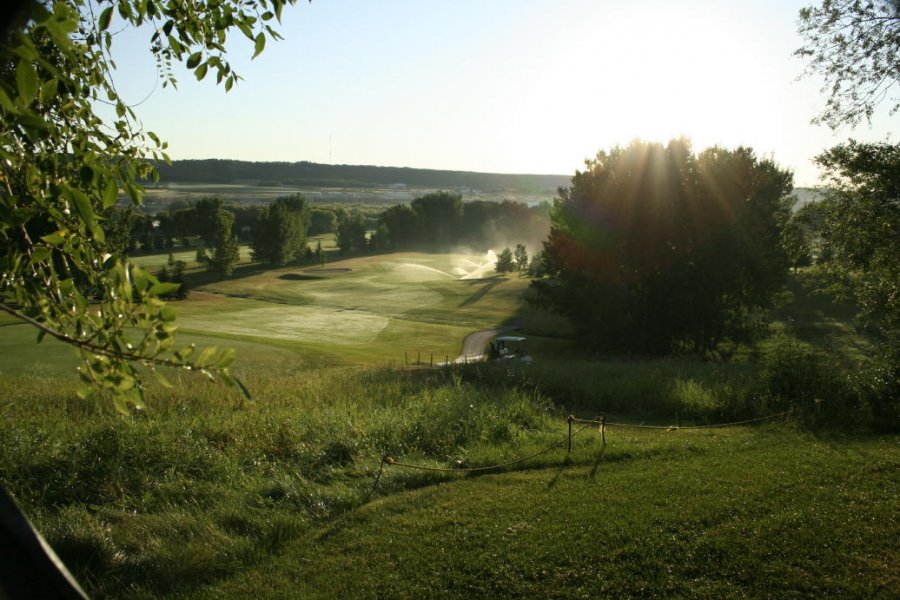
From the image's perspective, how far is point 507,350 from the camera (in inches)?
1417

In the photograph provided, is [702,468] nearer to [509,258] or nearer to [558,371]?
[558,371]

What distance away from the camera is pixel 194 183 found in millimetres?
180875

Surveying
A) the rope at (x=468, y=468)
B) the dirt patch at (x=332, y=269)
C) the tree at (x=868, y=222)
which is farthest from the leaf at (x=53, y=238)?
the dirt patch at (x=332, y=269)

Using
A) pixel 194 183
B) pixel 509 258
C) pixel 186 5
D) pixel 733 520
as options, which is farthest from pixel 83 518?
pixel 194 183

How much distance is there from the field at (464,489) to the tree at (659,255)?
1908cm

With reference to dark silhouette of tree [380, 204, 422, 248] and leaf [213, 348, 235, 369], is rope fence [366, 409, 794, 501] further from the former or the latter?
dark silhouette of tree [380, 204, 422, 248]

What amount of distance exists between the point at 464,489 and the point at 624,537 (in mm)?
2683

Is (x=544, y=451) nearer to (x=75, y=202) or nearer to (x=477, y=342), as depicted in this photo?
(x=75, y=202)

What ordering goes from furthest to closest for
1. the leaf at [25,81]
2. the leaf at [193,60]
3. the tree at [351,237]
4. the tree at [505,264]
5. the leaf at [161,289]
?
the tree at [351,237], the tree at [505,264], the leaf at [193,60], the leaf at [161,289], the leaf at [25,81]

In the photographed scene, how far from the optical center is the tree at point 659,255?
36125 mm

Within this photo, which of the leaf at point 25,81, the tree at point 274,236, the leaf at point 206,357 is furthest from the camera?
the tree at point 274,236

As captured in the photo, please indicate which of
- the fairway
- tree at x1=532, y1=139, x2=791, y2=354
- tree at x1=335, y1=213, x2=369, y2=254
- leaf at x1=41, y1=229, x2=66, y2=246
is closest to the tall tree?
the fairway

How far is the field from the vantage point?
272 inches

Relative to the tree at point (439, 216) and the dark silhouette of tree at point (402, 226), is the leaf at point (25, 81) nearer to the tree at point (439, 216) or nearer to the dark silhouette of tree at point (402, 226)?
the dark silhouette of tree at point (402, 226)
